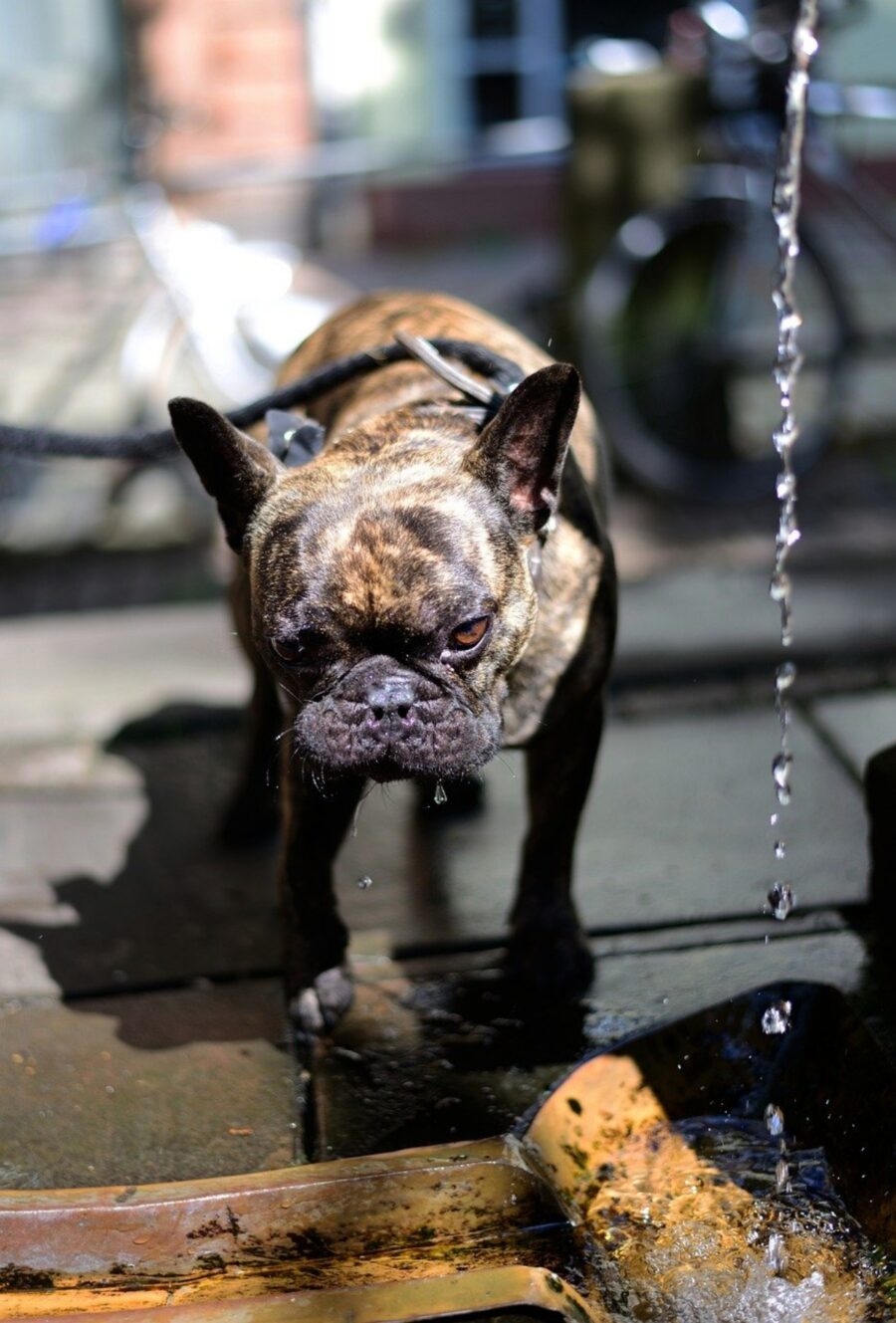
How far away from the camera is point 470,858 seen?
14.3ft

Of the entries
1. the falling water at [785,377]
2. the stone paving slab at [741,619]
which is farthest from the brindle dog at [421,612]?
the stone paving slab at [741,619]

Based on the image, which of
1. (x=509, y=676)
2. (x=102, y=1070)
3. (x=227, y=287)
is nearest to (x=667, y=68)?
(x=227, y=287)

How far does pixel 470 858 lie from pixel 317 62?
369 inches

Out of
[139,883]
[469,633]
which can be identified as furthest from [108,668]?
[469,633]

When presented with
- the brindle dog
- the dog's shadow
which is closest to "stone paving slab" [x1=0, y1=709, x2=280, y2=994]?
the dog's shadow

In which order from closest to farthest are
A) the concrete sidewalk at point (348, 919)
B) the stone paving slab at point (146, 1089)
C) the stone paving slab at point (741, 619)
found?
the stone paving slab at point (146, 1089) → the concrete sidewalk at point (348, 919) → the stone paving slab at point (741, 619)

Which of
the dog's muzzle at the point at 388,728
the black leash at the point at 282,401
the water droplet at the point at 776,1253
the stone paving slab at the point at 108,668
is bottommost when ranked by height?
the stone paving slab at the point at 108,668

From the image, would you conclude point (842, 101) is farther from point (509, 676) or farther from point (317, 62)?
point (317, 62)

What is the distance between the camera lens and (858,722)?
4.91 meters

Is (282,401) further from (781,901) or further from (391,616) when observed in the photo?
(781,901)

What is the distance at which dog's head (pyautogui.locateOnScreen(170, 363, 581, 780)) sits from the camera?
2.84 meters

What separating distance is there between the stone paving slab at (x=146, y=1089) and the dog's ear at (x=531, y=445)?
1375 mm

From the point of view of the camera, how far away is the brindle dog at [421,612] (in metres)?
2.85

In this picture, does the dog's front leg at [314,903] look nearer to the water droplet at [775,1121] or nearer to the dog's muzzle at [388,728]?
the dog's muzzle at [388,728]
